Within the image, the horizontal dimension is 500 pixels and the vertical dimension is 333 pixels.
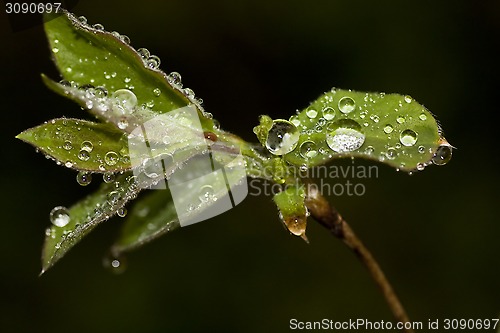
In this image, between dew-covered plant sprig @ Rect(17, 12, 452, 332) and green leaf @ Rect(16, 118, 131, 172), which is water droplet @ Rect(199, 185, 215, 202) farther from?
green leaf @ Rect(16, 118, 131, 172)

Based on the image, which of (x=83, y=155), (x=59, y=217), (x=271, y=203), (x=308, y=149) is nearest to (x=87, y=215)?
(x=59, y=217)

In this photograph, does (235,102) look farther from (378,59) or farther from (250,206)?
(378,59)

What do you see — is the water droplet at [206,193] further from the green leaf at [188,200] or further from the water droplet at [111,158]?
the water droplet at [111,158]

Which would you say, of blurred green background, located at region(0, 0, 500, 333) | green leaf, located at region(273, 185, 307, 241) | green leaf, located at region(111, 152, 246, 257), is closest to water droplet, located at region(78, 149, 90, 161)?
green leaf, located at region(111, 152, 246, 257)

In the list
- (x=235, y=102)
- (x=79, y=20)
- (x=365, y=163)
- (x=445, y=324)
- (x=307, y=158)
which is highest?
(x=79, y=20)

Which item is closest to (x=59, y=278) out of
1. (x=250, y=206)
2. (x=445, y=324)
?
(x=250, y=206)

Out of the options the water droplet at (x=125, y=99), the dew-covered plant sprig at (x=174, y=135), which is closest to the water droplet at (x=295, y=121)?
the dew-covered plant sprig at (x=174, y=135)
